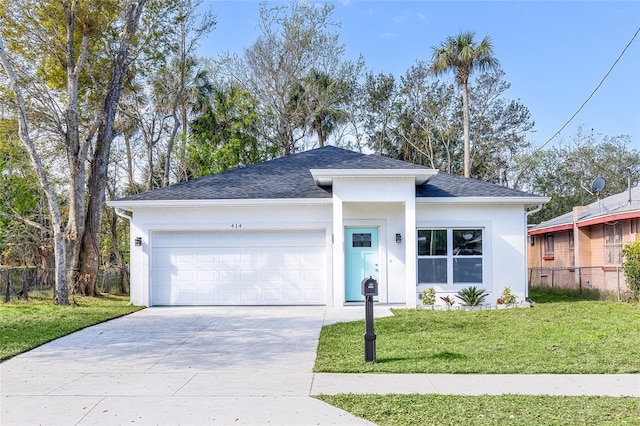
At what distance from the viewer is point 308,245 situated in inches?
558

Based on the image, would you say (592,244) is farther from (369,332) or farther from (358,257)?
(369,332)

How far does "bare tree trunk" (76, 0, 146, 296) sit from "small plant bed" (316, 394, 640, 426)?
13.5 meters

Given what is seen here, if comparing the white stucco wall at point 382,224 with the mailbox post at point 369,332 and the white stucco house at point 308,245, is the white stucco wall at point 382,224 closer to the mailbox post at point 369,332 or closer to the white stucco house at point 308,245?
the white stucco house at point 308,245

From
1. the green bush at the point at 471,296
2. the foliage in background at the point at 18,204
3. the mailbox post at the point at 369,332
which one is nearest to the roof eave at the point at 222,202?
the green bush at the point at 471,296

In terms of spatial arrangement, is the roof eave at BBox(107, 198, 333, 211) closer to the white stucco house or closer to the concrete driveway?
the white stucco house

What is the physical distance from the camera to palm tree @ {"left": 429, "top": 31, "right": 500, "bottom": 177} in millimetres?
26766

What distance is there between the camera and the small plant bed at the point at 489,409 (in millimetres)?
4754

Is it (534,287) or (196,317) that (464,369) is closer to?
(196,317)

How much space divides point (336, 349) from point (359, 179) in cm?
578

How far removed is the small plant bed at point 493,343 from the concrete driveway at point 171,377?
2.10ft

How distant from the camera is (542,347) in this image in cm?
805

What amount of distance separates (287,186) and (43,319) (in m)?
→ 6.82

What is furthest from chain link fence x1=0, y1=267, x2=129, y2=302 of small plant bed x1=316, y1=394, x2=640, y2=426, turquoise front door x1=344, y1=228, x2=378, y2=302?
small plant bed x1=316, y1=394, x2=640, y2=426

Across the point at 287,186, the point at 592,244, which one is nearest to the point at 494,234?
the point at 287,186
